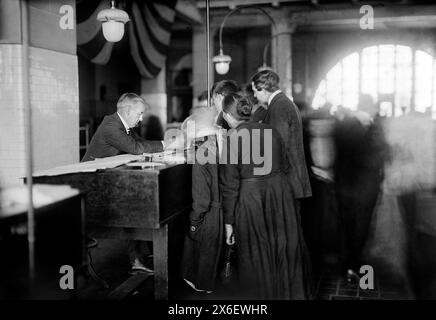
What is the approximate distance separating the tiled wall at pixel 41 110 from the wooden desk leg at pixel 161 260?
202 centimetres

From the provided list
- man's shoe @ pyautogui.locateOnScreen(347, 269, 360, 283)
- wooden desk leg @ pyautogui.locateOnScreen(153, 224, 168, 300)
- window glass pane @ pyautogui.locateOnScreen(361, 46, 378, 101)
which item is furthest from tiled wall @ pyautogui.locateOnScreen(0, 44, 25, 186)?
window glass pane @ pyautogui.locateOnScreen(361, 46, 378, 101)

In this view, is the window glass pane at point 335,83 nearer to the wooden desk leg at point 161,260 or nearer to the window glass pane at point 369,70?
the window glass pane at point 369,70

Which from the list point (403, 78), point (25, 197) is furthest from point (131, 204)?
point (403, 78)

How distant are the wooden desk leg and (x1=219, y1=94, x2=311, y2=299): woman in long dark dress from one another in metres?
0.47

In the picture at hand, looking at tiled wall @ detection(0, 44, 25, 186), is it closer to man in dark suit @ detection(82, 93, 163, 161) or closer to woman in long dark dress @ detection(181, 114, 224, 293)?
man in dark suit @ detection(82, 93, 163, 161)

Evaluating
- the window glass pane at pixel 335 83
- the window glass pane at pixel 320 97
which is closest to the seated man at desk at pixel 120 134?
the window glass pane at pixel 320 97

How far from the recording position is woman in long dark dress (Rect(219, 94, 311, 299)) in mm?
3844

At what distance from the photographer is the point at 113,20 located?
5.54 meters

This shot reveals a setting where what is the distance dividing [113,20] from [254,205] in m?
2.79

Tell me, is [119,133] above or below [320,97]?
below

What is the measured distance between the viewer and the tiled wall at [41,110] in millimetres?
5078

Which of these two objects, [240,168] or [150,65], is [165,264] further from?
[150,65]

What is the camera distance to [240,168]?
12.7 ft

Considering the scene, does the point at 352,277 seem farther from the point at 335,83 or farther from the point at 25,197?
the point at 335,83
